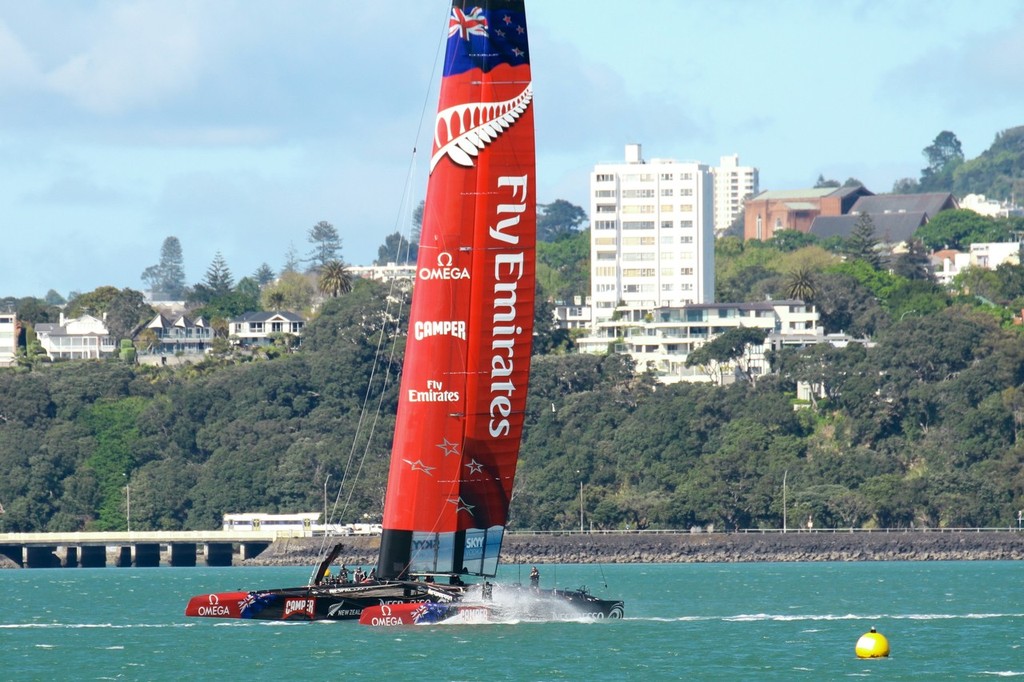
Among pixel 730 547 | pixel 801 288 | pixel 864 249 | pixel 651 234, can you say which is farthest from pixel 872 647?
pixel 864 249

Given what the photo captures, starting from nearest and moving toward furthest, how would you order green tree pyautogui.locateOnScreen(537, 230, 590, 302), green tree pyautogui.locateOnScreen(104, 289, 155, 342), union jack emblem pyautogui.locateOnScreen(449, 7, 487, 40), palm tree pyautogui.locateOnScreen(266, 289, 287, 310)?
union jack emblem pyautogui.locateOnScreen(449, 7, 487, 40) < green tree pyautogui.locateOnScreen(104, 289, 155, 342) < palm tree pyautogui.locateOnScreen(266, 289, 287, 310) < green tree pyautogui.locateOnScreen(537, 230, 590, 302)

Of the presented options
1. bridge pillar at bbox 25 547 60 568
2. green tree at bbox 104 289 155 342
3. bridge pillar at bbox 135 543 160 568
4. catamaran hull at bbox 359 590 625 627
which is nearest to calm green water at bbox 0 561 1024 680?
catamaran hull at bbox 359 590 625 627

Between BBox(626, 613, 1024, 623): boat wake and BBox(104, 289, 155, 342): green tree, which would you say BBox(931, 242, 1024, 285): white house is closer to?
BBox(104, 289, 155, 342): green tree

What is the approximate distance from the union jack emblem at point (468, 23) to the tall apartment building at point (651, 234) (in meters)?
116

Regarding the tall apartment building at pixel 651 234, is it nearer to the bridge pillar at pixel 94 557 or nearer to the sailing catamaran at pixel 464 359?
the bridge pillar at pixel 94 557

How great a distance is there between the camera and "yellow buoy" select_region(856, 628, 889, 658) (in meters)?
44.6

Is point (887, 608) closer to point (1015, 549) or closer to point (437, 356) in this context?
point (437, 356)

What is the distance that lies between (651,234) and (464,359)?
11953 centimetres

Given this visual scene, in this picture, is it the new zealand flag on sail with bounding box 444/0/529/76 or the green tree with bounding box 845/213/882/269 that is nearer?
the new zealand flag on sail with bounding box 444/0/529/76

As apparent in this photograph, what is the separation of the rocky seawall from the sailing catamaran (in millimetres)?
58551

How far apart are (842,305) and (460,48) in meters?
104

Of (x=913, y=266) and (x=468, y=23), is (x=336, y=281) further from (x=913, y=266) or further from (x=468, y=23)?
(x=468, y=23)

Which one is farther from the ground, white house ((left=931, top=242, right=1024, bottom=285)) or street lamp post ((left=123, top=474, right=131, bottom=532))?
white house ((left=931, top=242, right=1024, bottom=285))

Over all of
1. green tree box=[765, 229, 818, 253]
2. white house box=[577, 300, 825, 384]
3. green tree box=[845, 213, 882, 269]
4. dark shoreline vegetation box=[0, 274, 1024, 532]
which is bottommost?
dark shoreline vegetation box=[0, 274, 1024, 532]
